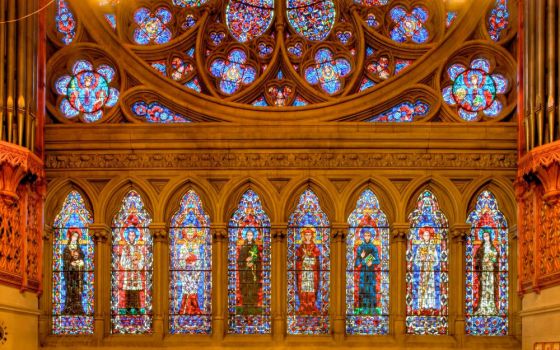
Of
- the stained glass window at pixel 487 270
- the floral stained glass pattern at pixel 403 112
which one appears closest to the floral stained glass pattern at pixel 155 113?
the floral stained glass pattern at pixel 403 112

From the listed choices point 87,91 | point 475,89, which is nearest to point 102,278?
point 87,91

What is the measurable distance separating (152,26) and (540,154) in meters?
7.36

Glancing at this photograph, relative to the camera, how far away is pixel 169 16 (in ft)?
61.6

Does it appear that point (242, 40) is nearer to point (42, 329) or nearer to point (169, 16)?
point (169, 16)

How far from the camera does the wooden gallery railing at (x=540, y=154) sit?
15.4 metres

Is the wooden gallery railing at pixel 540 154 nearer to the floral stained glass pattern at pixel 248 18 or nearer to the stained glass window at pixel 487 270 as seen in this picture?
the stained glass window at pixel 487 270

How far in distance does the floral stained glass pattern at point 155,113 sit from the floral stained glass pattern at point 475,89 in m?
4.69

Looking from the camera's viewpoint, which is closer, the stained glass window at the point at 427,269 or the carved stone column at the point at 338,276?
the carved stone column at the point at 338,276

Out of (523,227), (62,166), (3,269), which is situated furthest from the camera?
(62,166)

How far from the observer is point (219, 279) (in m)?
17.5

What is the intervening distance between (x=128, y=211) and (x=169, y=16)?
3.64 m

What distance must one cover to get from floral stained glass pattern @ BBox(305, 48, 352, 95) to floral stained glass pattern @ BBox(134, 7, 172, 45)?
8.73ft

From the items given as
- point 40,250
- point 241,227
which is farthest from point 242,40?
point 40,250

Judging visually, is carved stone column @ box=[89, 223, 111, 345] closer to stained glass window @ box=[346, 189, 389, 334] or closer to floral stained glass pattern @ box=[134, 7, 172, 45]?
floral stained glass pattern @ box=[134, 7, 172, 45]
